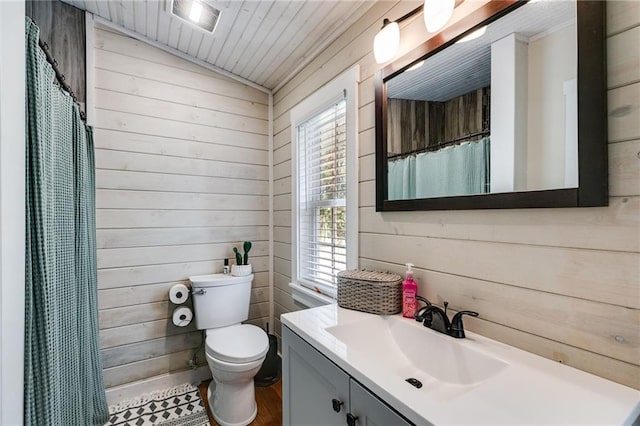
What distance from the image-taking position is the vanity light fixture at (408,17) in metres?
1.04

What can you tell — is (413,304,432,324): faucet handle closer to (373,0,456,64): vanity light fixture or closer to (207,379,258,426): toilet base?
(373,0,456,64): vanity light fixture

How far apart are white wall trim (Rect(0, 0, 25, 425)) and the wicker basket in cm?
107

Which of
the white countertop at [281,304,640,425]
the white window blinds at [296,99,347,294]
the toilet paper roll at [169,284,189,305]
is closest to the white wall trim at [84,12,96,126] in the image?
the toilet paper roll at [169,284,189,305]

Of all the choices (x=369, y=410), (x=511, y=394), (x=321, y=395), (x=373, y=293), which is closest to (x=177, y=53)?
(x=373, y=293)

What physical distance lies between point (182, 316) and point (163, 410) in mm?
569

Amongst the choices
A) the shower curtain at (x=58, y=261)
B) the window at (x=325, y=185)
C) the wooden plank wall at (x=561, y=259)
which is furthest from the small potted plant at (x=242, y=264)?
the wooden plank wall at (x=561, y=259)

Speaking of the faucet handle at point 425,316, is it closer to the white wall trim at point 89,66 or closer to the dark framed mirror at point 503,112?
the dark framed mirror at point 503,112

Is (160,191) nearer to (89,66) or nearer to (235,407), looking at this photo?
(89,66)

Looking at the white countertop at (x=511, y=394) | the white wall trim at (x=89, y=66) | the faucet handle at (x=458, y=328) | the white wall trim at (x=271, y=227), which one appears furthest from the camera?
the white wall trim at (x=271, y=227)

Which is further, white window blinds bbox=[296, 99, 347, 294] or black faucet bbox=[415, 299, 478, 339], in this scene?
white window blinds bbox=[296, 99, 347, 294]

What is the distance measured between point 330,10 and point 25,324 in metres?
1.83

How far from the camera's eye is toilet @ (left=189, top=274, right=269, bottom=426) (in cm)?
174

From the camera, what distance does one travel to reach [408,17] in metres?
1.22

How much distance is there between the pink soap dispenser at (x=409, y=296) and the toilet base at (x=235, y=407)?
1202mm
